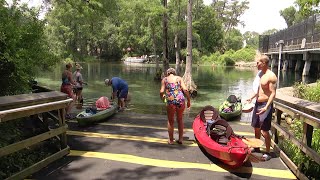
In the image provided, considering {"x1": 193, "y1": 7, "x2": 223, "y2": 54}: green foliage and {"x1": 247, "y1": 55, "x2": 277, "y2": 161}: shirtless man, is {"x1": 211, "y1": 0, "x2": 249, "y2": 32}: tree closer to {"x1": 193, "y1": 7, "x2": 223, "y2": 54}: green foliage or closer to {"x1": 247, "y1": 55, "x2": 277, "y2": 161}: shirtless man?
{"x1": 193, "y1": 7, "x2": 223, "y2": 54}: green foliage

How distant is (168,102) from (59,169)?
2549mm

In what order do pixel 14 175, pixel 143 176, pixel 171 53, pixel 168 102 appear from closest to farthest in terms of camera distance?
pixel 14 175
pixel 143 176
pixel 168 102
pixel 171 53

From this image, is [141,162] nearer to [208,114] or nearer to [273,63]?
[208,114]

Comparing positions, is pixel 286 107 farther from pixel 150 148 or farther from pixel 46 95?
pixel 46 95

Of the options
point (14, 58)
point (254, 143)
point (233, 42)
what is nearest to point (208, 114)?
point (254, 143)

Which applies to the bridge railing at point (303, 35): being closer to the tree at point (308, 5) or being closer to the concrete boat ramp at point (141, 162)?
the tree at point (308, 5)

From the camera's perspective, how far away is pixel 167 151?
609 centimetres

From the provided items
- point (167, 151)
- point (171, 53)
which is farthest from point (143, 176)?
point (171, 53)

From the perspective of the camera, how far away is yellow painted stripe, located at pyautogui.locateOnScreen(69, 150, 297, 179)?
5090 mm

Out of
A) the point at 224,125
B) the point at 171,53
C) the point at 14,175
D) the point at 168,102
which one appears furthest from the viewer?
the point at 171,53

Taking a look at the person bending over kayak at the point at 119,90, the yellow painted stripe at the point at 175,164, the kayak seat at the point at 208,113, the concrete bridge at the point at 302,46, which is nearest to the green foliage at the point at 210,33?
the concrete bridge at the point at 302,46

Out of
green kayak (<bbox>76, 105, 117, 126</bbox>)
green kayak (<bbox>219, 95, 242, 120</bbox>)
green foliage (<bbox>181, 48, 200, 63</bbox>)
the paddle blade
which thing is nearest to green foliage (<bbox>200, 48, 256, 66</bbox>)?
green foliage (<bbox>181, 48, 200, 63</bbox>)

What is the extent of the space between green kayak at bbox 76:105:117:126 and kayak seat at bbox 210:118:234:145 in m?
3.66

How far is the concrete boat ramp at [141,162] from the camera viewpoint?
195 inches
